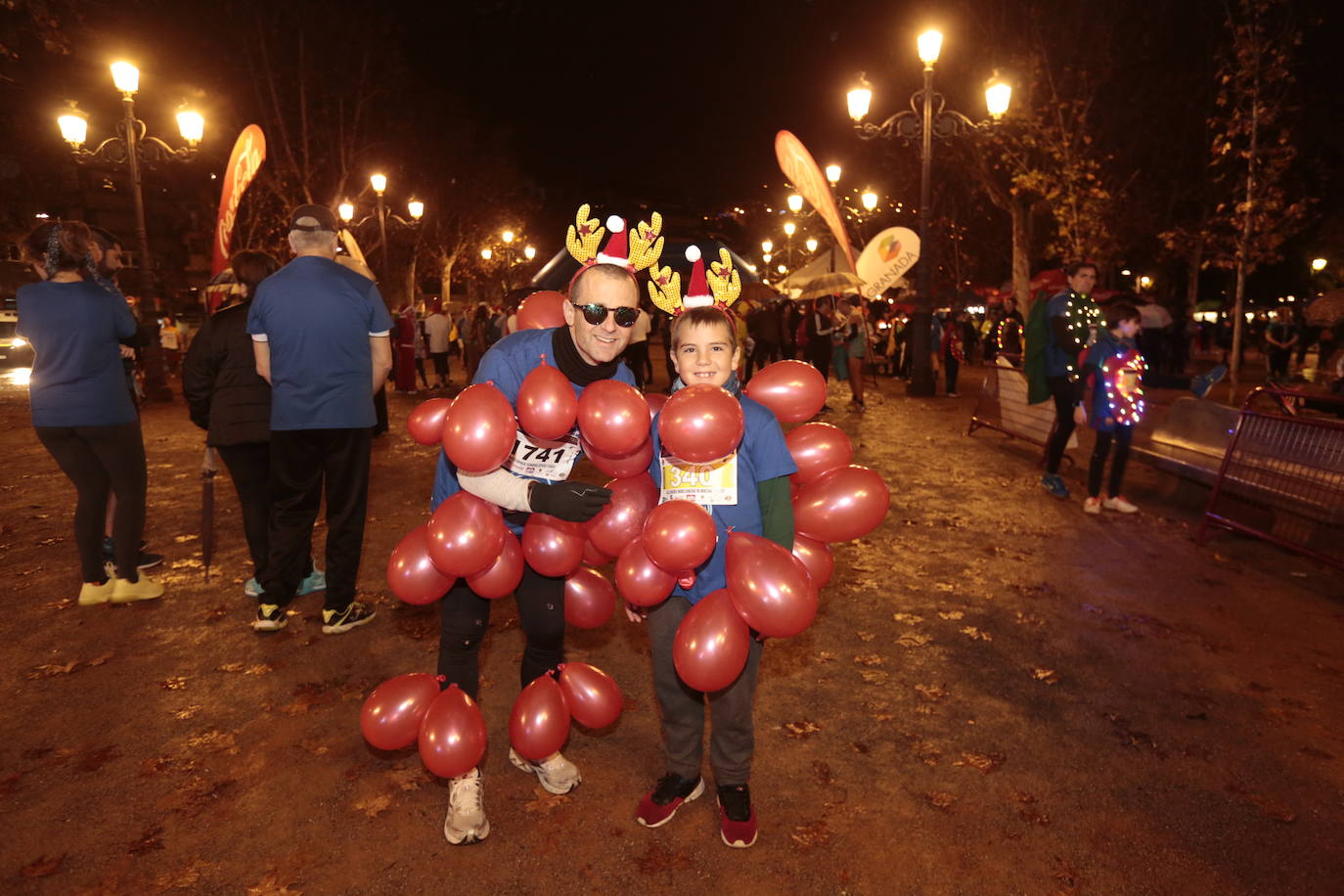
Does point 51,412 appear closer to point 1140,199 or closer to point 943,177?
point 943,177

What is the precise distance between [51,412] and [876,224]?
36.7 metres

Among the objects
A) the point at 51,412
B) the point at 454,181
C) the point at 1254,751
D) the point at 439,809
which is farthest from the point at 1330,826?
the point at 454,181

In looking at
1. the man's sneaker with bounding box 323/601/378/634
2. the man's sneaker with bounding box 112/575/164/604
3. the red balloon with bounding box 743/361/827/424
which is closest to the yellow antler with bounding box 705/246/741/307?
the red balloon with bounding box 743/361/827/424

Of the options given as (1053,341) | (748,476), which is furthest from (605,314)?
(1053,341)

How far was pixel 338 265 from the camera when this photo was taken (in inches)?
166

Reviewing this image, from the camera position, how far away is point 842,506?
109 inches

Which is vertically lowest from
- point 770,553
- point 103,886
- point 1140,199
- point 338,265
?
point 103,886

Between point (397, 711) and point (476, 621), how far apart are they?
438 millimetres

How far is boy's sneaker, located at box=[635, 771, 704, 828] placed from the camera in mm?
2988

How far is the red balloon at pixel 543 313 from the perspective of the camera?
3.06 m

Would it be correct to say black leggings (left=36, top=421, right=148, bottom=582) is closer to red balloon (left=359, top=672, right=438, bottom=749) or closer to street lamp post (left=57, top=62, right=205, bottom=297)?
red balloon (left=359, top=672, right=438, bottom=749)

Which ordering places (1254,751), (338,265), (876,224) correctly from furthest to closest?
1. (876,224)
2. (338,265)
3. (1254,751)

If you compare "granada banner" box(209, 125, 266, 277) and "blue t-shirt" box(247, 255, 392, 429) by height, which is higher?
"granada banner" box(209, 125, 266, 277)

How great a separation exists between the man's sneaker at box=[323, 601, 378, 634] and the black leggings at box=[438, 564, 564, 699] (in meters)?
2.03
